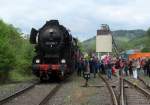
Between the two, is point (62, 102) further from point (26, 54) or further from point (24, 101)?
point (26, 54)

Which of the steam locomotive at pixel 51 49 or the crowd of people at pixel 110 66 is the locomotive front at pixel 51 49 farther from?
the crowd of people at pixel 110 66

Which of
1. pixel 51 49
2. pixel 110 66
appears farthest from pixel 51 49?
pixel 110 66

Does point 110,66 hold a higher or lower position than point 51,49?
lower

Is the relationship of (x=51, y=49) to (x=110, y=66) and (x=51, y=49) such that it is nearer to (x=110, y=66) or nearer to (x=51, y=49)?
(x=51, y=49)

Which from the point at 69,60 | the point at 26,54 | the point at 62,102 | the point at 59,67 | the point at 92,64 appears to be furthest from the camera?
the point at 26,54

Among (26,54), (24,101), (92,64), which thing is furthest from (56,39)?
(26,54)

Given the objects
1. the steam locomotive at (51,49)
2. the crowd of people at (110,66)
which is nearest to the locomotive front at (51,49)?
the steam locomotive at (51,49)

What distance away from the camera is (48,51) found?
32469 mm

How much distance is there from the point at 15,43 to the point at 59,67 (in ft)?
60.9

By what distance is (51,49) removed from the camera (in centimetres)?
3228

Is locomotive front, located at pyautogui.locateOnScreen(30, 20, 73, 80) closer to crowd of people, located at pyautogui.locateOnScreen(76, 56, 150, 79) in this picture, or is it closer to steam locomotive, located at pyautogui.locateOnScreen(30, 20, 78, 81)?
steam locomotive, located at pyautogui.locateOnScreen(30, 20, 78, 81)

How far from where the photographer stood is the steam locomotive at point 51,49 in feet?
105

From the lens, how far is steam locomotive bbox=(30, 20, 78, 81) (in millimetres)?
31953

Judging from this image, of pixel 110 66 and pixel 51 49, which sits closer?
pixel 51 49
